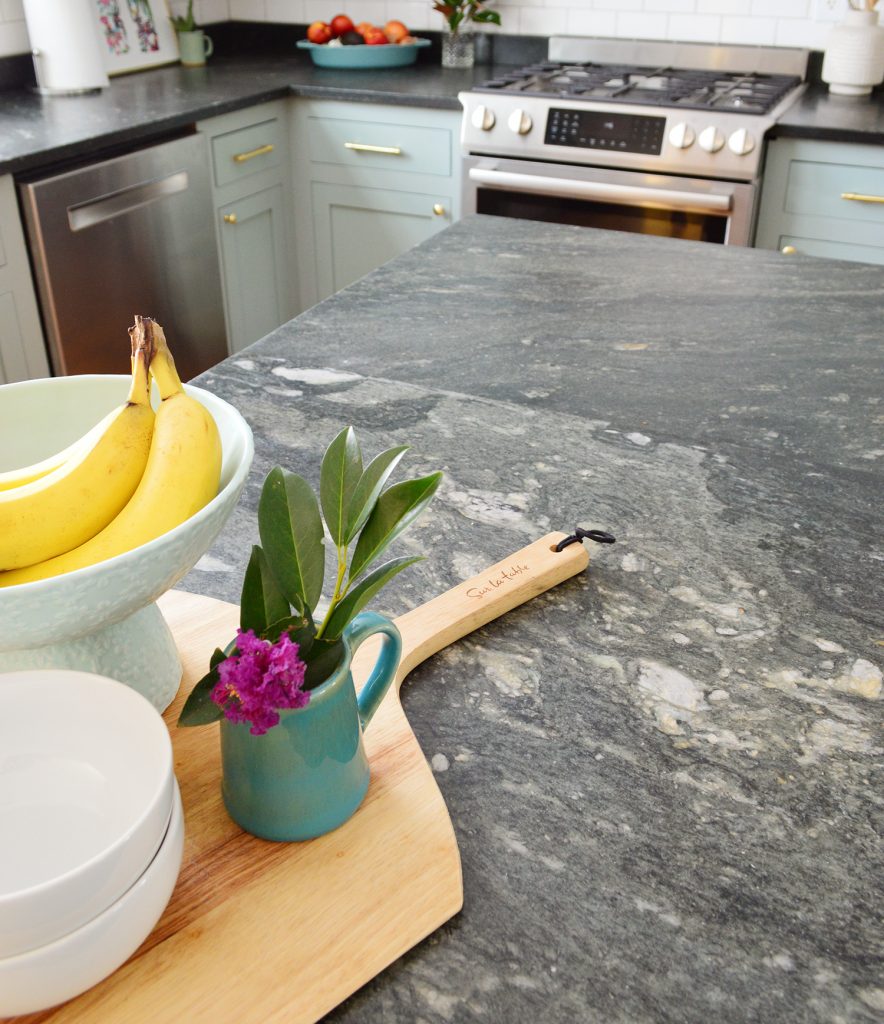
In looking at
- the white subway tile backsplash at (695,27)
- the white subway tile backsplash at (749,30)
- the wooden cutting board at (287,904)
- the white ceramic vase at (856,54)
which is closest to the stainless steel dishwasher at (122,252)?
the white subway tile backsplash at (695,27)

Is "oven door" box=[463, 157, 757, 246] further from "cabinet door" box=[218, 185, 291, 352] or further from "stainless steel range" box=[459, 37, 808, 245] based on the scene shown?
"cabinet door" box=[218, 185, 291, 352]

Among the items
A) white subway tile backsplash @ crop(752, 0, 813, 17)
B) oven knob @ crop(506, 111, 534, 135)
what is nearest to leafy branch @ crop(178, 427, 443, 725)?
oven knob @ crop(506, 111, 534, 135)

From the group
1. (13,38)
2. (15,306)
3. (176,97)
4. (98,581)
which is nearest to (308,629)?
(98,581)

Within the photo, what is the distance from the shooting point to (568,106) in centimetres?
256

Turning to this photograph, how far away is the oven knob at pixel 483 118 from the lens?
2646mm

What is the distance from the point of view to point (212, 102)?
264cm

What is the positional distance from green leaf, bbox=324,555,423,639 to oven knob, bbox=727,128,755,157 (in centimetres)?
209

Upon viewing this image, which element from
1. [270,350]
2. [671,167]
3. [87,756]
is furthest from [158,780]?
[671,167]

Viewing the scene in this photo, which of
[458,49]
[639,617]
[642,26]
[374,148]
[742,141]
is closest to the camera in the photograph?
[639,617]

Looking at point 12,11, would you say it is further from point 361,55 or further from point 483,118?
point 483,118

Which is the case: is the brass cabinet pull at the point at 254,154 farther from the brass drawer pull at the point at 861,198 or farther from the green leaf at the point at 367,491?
the green leaf at the point at 367,491

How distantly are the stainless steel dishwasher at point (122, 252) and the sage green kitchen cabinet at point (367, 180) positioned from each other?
42 centimetres

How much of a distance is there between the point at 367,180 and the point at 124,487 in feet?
8.20

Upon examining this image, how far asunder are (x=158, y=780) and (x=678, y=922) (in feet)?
0.96
